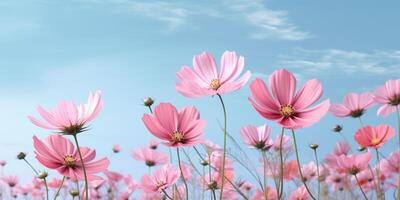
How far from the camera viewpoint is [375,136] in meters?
1.80

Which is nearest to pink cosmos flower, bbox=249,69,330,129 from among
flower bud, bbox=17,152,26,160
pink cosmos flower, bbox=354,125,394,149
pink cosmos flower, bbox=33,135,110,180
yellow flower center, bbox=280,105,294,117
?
yellow flower center, bbox=280,105,294,117

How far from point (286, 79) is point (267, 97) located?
0.05m

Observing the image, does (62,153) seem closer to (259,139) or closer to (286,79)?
(286,79)

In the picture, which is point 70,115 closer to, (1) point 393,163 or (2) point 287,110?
(2) point 287,110

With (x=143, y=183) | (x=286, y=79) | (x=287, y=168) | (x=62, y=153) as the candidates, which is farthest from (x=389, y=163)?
(x=62, y=153)

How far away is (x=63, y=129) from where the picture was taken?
48.1 inches

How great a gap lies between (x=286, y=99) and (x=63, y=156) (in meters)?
0.44

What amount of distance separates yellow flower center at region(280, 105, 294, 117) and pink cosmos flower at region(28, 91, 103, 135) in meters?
0.36

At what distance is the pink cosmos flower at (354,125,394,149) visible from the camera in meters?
1.79

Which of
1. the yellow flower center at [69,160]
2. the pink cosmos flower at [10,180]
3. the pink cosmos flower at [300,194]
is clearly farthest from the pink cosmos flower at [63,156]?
the pink cosmos flower at [10,180]

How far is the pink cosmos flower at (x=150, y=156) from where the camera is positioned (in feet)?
8.58

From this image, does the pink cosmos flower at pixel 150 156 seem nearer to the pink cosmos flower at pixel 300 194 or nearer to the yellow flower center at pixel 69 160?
the pink cosmos flower at pixel 300 194

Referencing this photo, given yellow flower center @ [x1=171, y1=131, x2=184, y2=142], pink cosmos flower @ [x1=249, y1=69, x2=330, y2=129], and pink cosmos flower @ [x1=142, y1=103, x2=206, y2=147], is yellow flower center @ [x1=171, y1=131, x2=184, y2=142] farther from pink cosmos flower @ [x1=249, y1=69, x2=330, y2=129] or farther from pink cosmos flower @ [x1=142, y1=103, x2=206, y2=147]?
pink cosmos flower @ [x1=249, y1=69, x2=330, y2=129]

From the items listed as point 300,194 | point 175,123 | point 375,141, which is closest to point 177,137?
point 175,123
